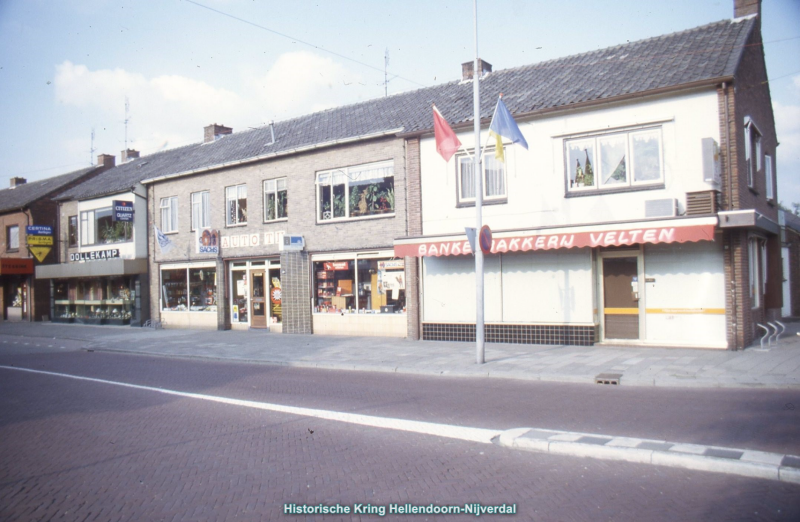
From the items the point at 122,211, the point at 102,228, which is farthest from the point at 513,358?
the point at 102,228

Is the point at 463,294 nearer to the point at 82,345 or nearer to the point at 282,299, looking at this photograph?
the point at 282,299

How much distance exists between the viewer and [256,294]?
22.4 m

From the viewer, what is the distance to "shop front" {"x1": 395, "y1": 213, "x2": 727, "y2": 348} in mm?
13336

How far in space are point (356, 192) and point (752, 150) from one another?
435 inches

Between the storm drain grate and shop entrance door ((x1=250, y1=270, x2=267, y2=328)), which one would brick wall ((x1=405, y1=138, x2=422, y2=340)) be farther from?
the storm drain grate

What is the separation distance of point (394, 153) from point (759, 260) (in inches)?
404

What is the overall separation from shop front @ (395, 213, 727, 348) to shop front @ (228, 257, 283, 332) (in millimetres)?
6603

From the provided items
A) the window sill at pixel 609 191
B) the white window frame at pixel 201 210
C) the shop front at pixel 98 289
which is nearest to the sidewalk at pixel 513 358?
the window sill at pixel 609 191

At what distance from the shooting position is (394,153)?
18172 millimetres

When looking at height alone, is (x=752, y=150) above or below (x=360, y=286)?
above

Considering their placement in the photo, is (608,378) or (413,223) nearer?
(608,378)

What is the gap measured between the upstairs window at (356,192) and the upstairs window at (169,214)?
8360 millimetres

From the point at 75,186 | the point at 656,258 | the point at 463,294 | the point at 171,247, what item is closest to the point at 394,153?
the point at 463,294
